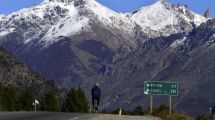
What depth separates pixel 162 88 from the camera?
5700 cm

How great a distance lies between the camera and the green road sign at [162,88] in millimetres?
55906

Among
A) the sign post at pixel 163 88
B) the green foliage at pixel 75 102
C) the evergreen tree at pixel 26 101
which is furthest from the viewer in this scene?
the evergreen tree at pixel 26 101

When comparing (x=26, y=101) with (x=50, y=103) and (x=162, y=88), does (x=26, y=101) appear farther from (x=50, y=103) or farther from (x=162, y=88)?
(x=162, y=88)

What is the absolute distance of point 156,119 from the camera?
51531 millimetres

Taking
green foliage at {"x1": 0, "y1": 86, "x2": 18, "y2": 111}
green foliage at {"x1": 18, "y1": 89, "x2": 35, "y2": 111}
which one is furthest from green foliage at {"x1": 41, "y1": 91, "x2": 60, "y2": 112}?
green foliage at {"x1": 0, "y1": 86, "x2": 18, "y2": 111}

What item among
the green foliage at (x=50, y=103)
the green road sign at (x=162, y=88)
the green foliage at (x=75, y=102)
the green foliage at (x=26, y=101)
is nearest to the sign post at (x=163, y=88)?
the green road sign at (x=162, y=88)

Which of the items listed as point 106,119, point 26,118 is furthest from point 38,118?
point 106,119

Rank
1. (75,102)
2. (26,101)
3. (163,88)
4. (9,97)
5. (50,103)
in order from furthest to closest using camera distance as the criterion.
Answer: (50,103) → (26,101) → (9,97) → (75,102) → (163,88)

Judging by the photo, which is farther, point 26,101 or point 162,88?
point 26,101

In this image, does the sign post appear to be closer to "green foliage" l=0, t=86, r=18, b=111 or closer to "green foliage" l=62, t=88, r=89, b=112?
"green foliage" l=62, t=88, r=89, b=112

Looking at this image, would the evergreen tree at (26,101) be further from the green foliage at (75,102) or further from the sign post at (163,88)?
the sign post at (163,88)

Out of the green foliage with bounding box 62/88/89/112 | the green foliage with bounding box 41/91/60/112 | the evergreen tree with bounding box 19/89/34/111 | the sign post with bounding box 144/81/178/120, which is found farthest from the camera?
the evergreen tree with bounding box 19/89/34/111

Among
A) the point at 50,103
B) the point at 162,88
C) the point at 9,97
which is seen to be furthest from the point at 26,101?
the point at 162,88

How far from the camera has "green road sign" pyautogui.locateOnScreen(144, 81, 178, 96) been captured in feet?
183
